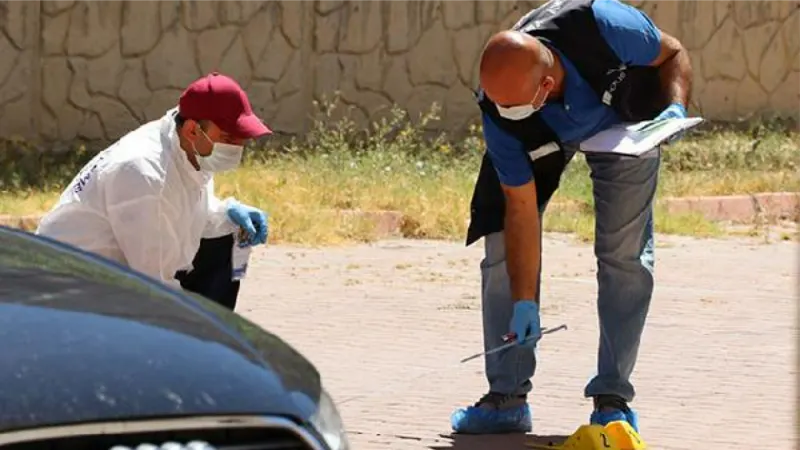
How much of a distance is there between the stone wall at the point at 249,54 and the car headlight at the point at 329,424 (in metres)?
9.52

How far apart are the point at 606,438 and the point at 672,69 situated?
125 centimetres

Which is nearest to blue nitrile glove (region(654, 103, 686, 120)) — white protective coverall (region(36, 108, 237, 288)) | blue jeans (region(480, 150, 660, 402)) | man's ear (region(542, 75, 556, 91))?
blue jeans (region(480, 150, 660, 402))

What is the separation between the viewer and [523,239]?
19.7ft

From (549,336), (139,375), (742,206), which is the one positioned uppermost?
(139,375)

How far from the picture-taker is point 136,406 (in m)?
3.29

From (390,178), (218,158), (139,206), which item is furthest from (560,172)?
(390,178)

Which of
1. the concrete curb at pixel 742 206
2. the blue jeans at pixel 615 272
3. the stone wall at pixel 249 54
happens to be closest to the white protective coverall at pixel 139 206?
the blue jeans at pixel 615 272

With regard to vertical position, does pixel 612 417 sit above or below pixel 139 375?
below

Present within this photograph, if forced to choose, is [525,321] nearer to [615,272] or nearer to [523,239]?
[523,239]

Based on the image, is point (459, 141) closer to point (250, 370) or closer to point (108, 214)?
point (108, 214)

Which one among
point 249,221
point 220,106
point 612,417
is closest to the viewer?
point 220,106

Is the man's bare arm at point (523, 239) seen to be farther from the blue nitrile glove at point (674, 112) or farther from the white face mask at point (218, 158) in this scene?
the white face mask at point (218, 158)

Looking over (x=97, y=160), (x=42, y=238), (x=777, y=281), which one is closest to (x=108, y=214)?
(x=97, y=160)

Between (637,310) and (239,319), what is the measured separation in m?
2.36
